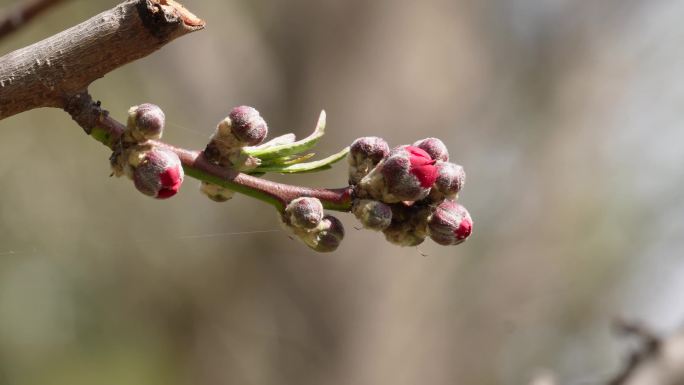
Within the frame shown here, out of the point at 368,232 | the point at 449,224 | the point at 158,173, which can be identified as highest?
the point at 368,232

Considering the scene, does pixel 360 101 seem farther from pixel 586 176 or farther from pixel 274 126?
pixel 586 176

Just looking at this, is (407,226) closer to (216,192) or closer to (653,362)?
(216,192)

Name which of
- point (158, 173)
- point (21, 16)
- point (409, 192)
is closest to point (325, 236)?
point (409, 192)

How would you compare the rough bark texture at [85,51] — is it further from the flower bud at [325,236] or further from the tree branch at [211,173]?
the flower bud at [325,236]

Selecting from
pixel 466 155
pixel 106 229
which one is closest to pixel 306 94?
pixel 466 155

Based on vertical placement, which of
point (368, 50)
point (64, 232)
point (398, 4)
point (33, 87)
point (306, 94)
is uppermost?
point (398, 4)

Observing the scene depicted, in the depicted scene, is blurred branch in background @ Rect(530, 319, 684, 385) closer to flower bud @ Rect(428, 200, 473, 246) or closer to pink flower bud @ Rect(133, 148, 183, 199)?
flower bud @ Rect(428, 200, 473, 246)
